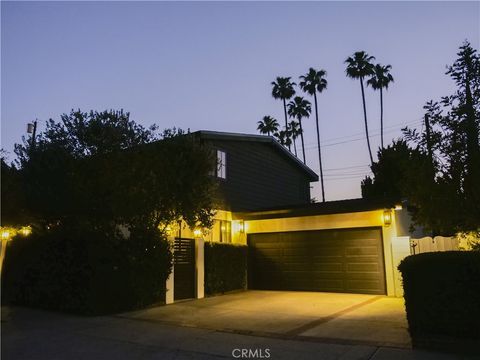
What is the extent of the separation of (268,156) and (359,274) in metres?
7.24

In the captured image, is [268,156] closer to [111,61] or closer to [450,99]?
Result: [111,61]

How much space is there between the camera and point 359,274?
14.2m

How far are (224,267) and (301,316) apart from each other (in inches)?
213

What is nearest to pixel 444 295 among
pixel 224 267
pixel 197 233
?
pixel 197 233

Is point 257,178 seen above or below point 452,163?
above

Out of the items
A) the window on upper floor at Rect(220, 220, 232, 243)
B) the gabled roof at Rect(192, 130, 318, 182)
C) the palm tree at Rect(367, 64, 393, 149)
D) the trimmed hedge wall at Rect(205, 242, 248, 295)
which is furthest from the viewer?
the palm tree at Rect(367, 64, 393, 149)

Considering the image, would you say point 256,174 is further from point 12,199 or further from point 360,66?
point 360,66

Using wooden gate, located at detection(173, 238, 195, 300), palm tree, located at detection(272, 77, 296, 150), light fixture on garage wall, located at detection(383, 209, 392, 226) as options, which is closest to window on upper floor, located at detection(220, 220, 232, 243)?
wooden gate, located at detection(173, 238, 195, 300)

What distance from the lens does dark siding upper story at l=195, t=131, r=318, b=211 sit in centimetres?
1652

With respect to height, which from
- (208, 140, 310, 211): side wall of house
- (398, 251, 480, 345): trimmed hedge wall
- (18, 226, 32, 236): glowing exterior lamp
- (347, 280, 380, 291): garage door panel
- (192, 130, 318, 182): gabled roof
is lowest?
(347, 280, 380, 291): garage door panel

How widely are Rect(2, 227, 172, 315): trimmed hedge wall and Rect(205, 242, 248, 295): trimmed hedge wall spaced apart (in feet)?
7.66

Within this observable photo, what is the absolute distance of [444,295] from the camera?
257 inches

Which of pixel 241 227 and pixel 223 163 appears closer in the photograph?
pixel 223 163

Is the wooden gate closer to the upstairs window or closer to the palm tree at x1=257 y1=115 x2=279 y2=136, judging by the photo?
the upstairs window
